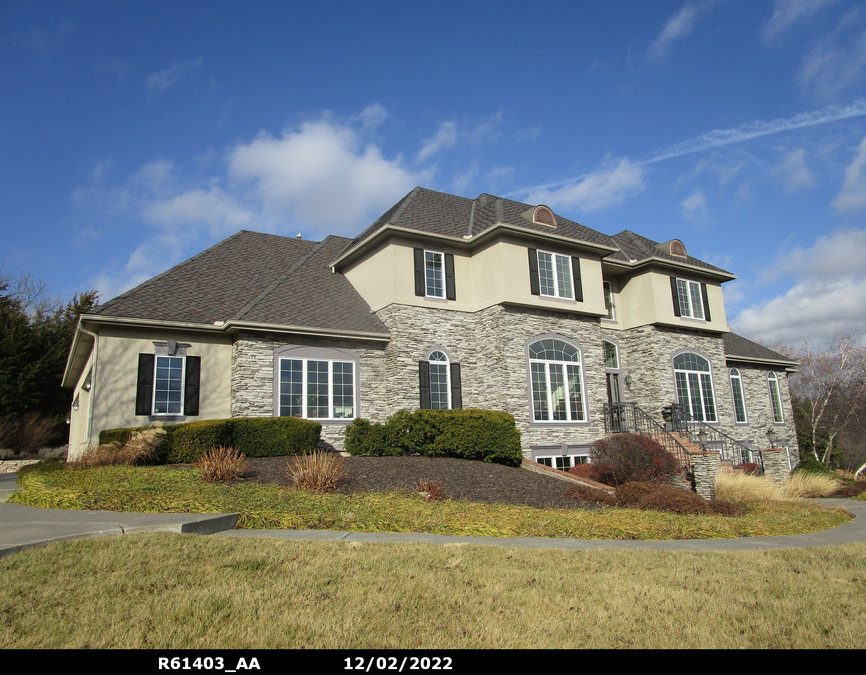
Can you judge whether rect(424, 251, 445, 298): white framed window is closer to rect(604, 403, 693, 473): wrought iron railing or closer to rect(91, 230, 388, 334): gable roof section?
rect(91, 230, 388, 334): gable roof section

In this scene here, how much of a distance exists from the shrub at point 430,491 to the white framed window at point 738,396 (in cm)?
1903

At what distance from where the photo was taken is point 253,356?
1620 cm

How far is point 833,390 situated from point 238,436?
35.6 meters

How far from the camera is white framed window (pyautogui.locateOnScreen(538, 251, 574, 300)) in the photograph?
19734 millimetres

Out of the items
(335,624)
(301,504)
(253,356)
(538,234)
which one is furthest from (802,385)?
(335,624)

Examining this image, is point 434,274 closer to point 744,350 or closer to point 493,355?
point 493,355

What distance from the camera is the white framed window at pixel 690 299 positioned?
2355 centimetres

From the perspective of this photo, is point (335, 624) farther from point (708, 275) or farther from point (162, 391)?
→ point (708, 275)

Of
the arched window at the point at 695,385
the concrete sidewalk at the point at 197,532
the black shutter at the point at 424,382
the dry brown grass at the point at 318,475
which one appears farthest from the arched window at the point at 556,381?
the concrete sidewalk at the point at 197,532


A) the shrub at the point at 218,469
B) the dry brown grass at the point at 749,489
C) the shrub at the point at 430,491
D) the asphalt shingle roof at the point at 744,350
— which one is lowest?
the dry brown grass at the point at 749,489

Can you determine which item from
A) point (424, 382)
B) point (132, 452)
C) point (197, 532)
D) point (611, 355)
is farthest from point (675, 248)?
point (197, 532)

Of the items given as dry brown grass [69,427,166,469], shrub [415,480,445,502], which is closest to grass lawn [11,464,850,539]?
shrub [415,480,445,502]

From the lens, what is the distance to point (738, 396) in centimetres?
2577

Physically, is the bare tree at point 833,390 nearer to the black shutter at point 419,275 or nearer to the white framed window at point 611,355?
the white framed window at point 611,355
